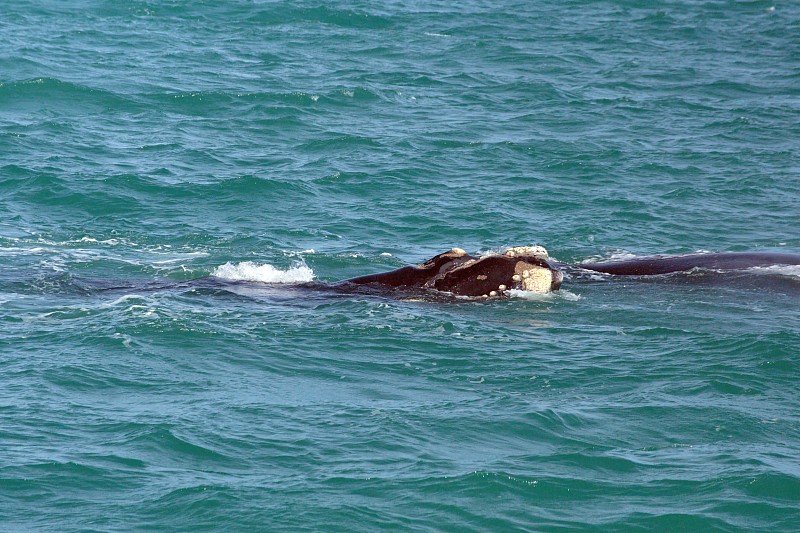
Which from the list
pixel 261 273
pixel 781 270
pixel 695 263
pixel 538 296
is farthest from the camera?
pixel 261 273

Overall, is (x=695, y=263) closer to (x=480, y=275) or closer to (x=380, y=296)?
(x=480, y=275)

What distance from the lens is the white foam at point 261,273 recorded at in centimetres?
1866

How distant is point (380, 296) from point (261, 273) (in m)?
2.54

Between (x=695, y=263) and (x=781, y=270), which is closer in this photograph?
(x=781, y=270)

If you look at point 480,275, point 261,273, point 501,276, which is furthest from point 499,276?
point 261,273

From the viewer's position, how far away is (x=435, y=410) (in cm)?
1300

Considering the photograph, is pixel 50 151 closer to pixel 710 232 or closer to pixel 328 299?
pixel 328 299

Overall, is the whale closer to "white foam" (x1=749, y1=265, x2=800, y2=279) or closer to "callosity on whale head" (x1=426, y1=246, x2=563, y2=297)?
"callosity on whale head" (x1=426, y1=246, x2=563, y2=297)

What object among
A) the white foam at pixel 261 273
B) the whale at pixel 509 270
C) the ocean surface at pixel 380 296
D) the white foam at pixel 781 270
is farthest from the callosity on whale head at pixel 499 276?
the white foam at pixel 781 270

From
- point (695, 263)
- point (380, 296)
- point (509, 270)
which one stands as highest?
point (509, 270)

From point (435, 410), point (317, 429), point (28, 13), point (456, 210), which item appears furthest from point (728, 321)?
point (28, 13)

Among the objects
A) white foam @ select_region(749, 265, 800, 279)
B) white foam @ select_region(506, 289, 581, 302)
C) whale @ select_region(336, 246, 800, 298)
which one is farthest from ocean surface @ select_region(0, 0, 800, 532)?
whale @ select_region(336, 246, 800, 298)

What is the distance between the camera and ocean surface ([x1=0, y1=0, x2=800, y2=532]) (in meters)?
11.1

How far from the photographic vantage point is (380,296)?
17344 mm
